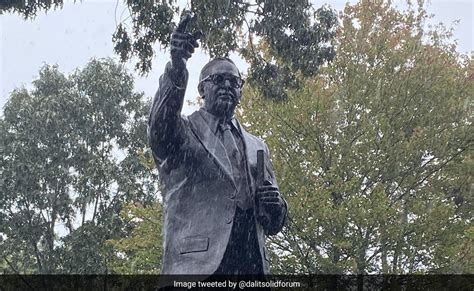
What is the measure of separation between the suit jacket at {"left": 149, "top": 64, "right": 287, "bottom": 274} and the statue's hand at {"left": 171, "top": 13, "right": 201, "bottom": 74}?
0.18 feet

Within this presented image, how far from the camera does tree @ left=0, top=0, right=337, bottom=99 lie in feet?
27.4

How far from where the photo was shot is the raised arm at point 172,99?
3.71m

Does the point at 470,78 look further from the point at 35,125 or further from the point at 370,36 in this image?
the point at 35,125

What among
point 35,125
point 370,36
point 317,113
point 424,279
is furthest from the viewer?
point 35,125

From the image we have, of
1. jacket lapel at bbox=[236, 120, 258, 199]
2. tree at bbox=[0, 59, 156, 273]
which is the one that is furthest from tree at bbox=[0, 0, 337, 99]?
tree at bbox=[0, 59, 156, 273]

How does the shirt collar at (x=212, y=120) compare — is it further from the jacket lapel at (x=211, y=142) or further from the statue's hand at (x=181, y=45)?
the statue's hand at (x=181, y=45)

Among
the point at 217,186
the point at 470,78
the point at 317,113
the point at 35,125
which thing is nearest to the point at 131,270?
the point at 317,113

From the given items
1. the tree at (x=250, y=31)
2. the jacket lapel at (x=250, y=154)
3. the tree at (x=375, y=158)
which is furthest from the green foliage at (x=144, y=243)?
the jacket lapel at (x=250, y=154)

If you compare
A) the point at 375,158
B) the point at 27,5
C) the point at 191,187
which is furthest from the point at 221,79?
the point at 375,158

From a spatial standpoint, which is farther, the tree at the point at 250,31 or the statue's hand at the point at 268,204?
the tree at the point at 250,31

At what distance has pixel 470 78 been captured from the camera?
13.6 m

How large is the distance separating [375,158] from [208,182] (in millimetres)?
9218

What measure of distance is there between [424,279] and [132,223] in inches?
232

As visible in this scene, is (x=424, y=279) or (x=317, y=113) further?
(x=317, y=113)
